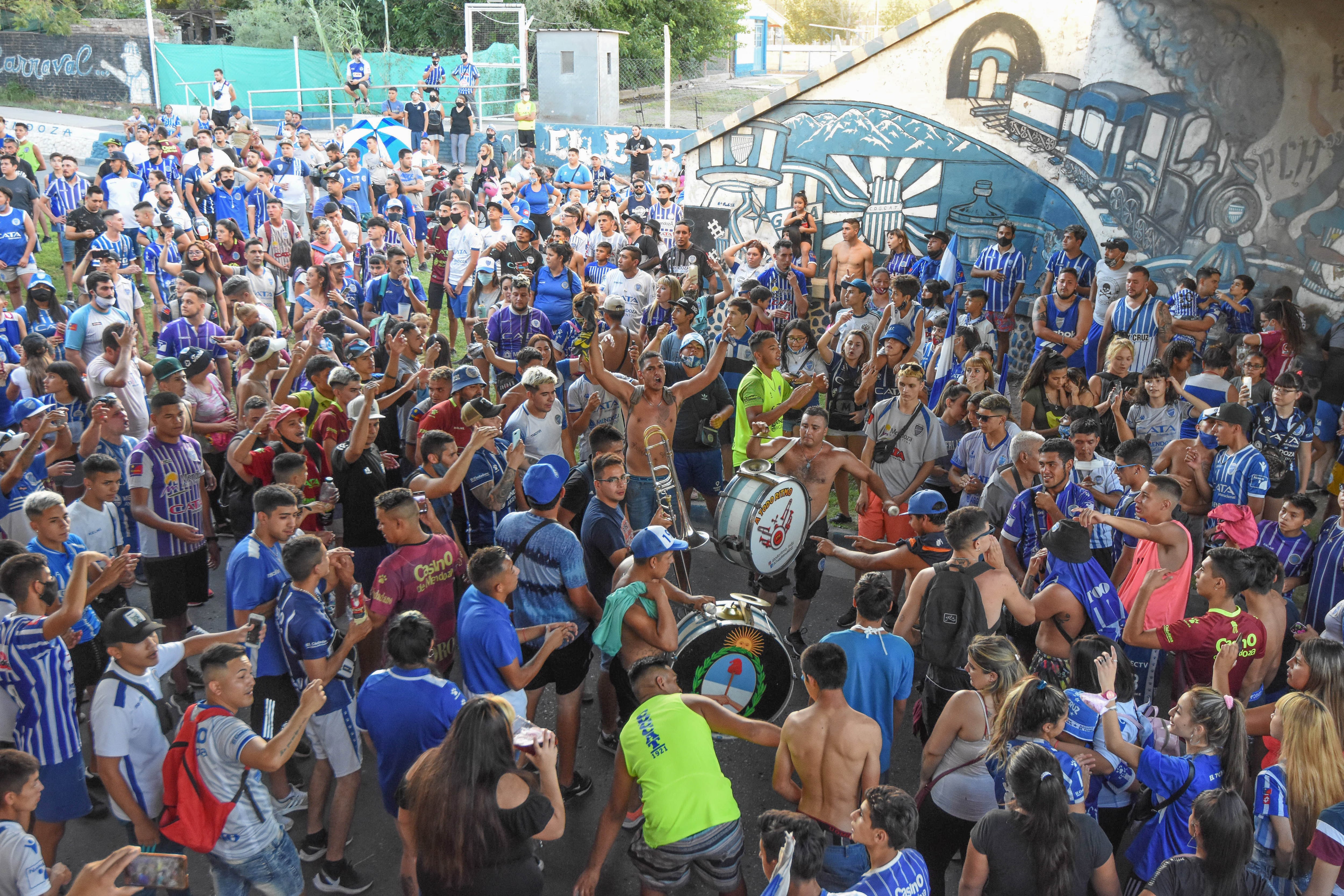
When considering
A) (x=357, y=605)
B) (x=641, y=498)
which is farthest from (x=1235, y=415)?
(x=357, y=605)

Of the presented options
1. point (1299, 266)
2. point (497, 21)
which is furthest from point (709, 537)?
point (497, 21)

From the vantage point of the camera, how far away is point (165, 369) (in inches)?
287

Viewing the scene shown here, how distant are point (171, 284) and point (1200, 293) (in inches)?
524

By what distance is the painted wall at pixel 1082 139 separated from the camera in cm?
1206

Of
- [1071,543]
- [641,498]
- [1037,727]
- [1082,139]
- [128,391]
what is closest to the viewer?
[1037,727]

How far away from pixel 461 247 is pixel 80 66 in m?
28.4

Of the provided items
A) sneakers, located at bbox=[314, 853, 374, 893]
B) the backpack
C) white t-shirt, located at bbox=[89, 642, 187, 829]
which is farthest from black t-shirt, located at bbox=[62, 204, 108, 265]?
the backpack

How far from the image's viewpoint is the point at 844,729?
428cm

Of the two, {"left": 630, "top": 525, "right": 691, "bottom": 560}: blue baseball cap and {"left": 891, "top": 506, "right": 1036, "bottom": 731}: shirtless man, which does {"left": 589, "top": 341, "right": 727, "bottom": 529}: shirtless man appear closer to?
{"left": 630, "top": 525, "right": 691, "bottom": 560}: blue baseball cap

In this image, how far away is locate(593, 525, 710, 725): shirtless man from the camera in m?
5.07

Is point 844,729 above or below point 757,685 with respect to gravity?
above

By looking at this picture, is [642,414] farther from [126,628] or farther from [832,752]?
[126,628]

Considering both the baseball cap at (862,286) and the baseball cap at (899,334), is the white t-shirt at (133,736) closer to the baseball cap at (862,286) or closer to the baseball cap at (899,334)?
the baseball cap at (899,334)

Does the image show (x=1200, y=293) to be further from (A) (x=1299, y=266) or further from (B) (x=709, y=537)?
(B) (x=709, y=537)
